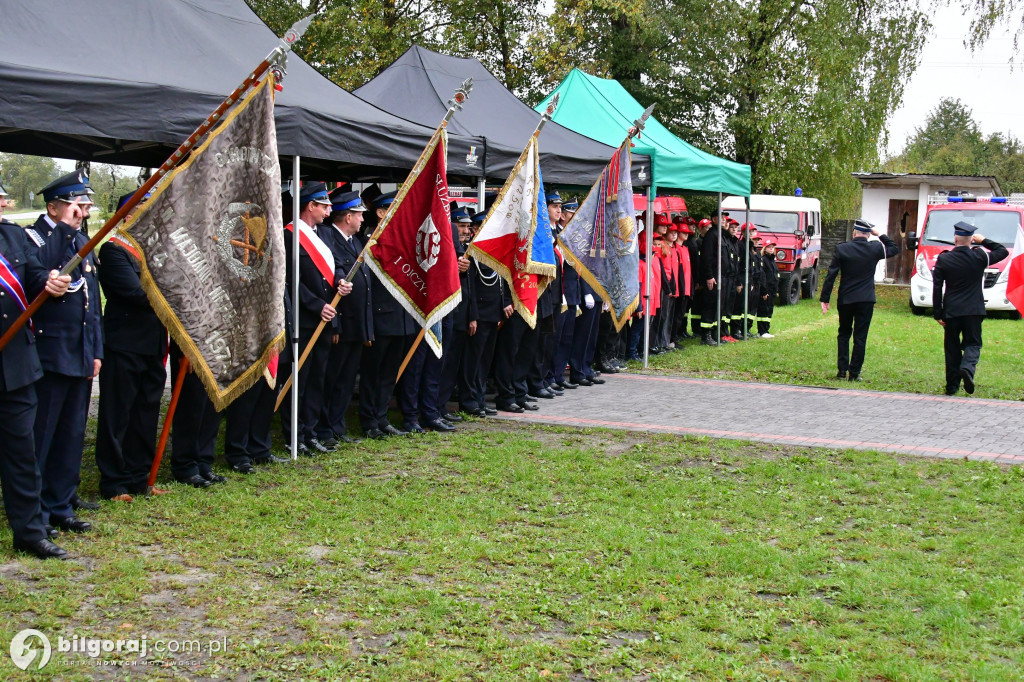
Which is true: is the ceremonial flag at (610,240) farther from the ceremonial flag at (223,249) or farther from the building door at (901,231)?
the building door at (901,231)

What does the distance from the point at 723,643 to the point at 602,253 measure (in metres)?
7.04

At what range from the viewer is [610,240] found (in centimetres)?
1130

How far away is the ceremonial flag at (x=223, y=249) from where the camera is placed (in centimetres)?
568

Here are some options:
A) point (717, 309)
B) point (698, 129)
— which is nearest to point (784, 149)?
point (698, 129)

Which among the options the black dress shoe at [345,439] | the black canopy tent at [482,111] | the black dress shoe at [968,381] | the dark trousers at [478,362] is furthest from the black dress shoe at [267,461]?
the black dress shoe at [968,381]

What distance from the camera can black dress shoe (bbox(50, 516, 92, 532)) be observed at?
580 centimetres

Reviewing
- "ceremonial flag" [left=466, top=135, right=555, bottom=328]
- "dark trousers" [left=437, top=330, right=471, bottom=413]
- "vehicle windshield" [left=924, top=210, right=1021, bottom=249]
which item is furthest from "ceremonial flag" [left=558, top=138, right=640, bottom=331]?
"vehicle windshield" [left=924, top=210, right=1021, bottom=249]

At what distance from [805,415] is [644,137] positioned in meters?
6.06

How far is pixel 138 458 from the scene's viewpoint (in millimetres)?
6664

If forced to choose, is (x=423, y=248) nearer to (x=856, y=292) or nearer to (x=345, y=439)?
(x=345, y=439)

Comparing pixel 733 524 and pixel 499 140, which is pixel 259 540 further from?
pixel 499 140

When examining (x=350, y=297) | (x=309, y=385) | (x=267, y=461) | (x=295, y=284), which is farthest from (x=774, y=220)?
(x=267, y=461)

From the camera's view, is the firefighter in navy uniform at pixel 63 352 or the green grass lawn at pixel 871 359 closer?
the firefighter in navy uniform at pixel 63 352

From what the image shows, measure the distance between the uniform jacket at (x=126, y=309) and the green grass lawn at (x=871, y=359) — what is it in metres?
8.23
